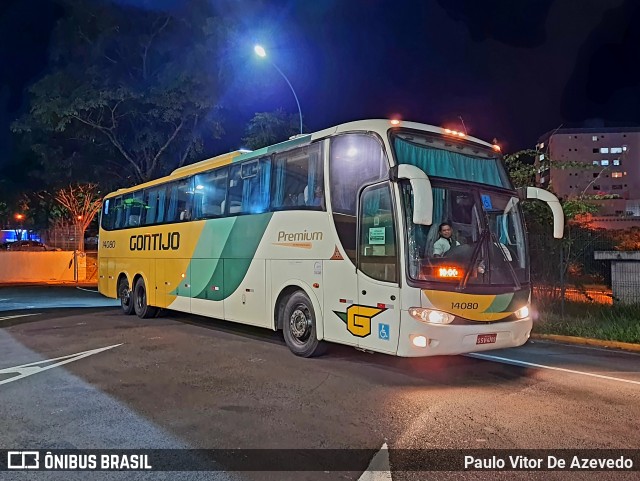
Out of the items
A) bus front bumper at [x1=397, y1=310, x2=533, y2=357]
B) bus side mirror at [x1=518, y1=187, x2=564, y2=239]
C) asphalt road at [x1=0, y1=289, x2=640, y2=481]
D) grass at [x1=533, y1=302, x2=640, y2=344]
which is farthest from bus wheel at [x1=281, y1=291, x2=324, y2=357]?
grass at [x1=533, y1=302, x2=640, y2=344]

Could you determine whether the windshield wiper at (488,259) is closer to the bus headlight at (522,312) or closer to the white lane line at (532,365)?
the bus headlight at (522,312)

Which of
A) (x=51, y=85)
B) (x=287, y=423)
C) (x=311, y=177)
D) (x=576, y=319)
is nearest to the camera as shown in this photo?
(x=287, y=423)

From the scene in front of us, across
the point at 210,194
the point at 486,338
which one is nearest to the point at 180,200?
the point at 210,194

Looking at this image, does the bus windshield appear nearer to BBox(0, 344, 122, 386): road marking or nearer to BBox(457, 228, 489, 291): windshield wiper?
BBox(457, 228, 489, 291): windshield wiper

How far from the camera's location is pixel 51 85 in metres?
23.2

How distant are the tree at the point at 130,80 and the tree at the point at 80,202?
49.7 feet

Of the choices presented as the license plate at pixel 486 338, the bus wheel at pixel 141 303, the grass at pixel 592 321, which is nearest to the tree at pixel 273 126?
the bus wheel at pixel 141 303

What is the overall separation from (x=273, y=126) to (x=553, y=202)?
665 inches

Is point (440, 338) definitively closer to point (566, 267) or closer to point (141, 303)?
point (566, 267)

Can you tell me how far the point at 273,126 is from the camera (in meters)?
23.6

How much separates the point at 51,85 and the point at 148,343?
58.2ft

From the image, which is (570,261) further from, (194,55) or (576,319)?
(194,55)

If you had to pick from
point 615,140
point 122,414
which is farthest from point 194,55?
point 615,140

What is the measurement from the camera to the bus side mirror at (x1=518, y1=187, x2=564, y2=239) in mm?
8266
